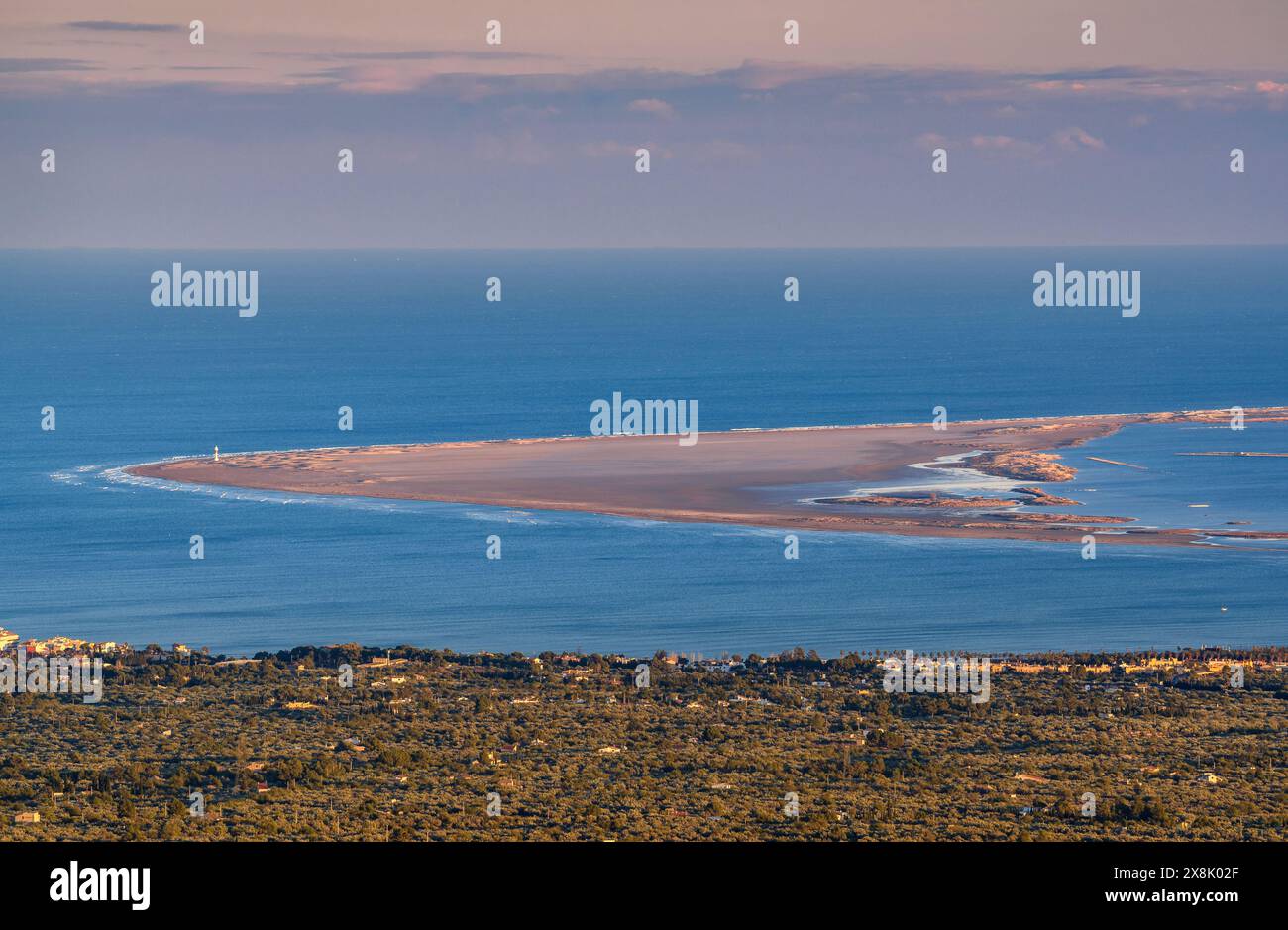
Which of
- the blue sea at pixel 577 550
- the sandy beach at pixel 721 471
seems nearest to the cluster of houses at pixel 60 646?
the blue sea at pixel 577 550

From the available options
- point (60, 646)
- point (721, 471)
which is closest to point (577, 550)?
point (721, 471)

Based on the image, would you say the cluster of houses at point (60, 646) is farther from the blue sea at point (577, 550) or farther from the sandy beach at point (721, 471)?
the sandy beach at point (721, 471)

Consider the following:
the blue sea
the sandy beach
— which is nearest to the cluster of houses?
the blue sea

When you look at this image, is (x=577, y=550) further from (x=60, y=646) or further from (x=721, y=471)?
(x=60, y=646)

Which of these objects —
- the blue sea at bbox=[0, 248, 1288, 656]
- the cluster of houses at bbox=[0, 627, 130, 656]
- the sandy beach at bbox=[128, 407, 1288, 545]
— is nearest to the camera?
the cluster of houses at bbox=[0, 627, 130, 656]

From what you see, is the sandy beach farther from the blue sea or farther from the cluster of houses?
the cluster of houses
